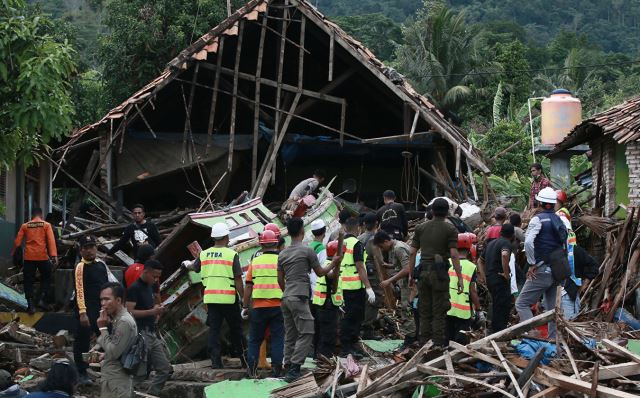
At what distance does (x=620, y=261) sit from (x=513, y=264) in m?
3.70

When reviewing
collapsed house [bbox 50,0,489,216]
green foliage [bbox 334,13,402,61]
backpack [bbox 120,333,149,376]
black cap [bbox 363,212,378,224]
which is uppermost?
green foliage [bbox 334,13,402,61]

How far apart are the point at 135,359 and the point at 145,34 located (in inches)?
847

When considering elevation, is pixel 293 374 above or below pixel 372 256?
below

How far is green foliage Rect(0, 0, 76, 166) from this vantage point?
12.6 metres

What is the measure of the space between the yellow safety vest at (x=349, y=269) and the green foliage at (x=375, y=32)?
50694 millimetres

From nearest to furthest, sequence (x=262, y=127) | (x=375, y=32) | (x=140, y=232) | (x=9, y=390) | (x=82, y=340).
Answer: (x=9, y=390)
(x=82, y=340)
(x=140, y=232)
(x=262, y=127)
(x=375, y=32)

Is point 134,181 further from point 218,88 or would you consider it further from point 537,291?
point 537,291

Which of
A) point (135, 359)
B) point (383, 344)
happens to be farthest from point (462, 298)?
point (135, 359)

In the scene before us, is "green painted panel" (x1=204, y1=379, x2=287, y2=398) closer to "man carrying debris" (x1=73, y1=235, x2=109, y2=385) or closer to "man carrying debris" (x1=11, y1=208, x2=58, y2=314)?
"man carrying debris" (x1=73, y1=235, x2=109, y2=385)

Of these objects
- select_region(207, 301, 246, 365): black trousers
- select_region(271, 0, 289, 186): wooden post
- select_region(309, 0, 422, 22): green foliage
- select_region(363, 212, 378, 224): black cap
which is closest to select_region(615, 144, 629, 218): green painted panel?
select_region(271, 0, 289, 186): wooden post

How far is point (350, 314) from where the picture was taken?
43.7 feet

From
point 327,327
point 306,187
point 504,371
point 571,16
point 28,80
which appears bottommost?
point 327,327

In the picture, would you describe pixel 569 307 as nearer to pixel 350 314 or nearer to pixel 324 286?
pixel 350 314

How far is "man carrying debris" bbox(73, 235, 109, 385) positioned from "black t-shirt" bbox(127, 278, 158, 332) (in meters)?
0.92
